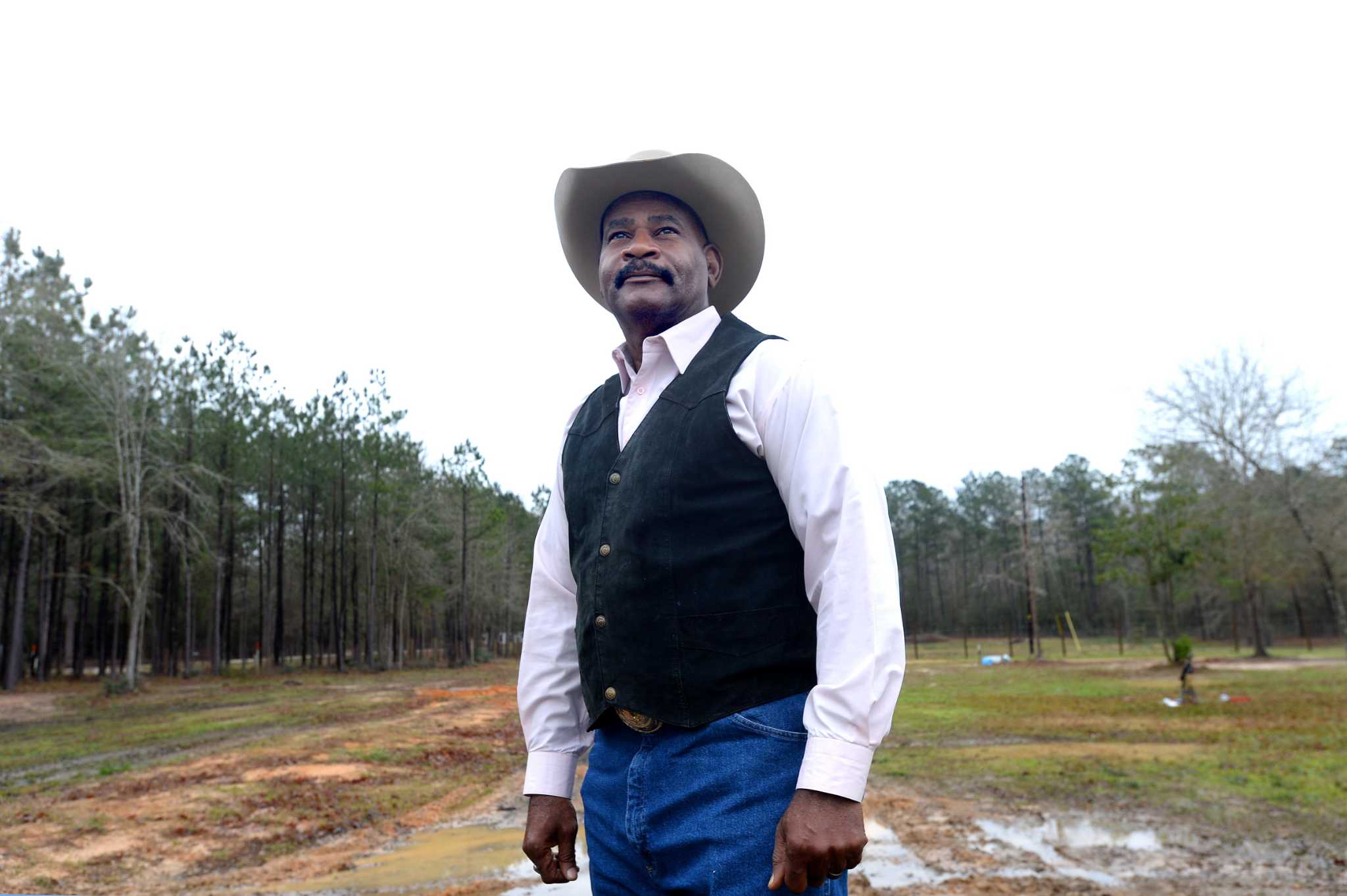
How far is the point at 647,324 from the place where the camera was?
6.35ft

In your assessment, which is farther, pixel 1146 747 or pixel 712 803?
pixel 1146 747

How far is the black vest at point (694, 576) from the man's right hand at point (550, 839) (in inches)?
10.5

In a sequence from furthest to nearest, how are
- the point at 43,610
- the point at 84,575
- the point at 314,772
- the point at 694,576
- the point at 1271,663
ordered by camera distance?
the point at 84,575 → the point at 43,610 → the point at 1271,663 → the point at 314,772 → the point at 694,576

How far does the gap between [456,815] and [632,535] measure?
724 cm

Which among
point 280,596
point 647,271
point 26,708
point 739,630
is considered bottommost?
point 26,708

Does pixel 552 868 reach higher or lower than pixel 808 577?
lower

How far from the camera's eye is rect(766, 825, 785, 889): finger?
138 centimetres

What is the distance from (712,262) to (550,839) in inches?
52.0

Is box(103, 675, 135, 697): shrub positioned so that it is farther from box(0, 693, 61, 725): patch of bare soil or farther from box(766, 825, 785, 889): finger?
box(766, 825, 785, 889): finger

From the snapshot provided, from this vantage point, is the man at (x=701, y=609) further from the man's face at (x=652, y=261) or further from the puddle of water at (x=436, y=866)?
the puddle of water at (x=436, y=866)

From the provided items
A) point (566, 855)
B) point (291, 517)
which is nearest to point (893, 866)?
point (566, 855)

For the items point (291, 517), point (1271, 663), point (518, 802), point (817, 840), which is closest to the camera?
point (817, 840)

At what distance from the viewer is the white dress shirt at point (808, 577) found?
1.38 metres

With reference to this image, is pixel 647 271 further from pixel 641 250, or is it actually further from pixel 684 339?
pixel 684 339
